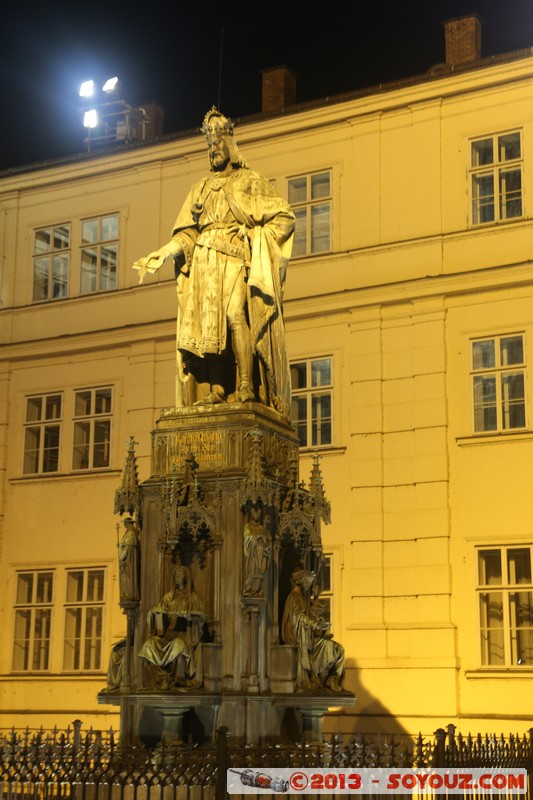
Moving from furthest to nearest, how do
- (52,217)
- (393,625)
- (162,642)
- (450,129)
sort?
(52,217), (450,129), (393,625), (162,642)

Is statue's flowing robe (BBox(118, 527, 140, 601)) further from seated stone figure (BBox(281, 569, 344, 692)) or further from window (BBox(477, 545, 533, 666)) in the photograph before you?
window (BBox(477, 545, 533, 666))

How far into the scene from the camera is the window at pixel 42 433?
26525mm

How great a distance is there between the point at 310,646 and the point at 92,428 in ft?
49.6

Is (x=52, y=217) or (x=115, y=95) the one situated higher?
(x=115, y=95)

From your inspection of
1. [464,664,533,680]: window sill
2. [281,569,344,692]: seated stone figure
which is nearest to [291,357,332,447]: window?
[464,664,533,680]: window sill

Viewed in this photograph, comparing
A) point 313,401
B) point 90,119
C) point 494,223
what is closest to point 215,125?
point 494,223

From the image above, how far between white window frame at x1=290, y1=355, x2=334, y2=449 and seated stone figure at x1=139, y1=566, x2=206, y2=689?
1258 cm

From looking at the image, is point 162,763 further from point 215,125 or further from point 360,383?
point 360,383

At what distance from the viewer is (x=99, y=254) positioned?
27.2 m

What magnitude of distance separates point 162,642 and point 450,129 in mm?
15247

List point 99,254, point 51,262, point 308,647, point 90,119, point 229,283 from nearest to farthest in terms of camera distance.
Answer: point 308,647 < point 229,283 < point 99,254 < point 51,262 < point 90,119

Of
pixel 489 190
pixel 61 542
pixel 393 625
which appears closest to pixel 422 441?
pixel 393 625

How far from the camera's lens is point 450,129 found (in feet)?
77.5

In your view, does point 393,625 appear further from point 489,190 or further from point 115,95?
point 115,95
